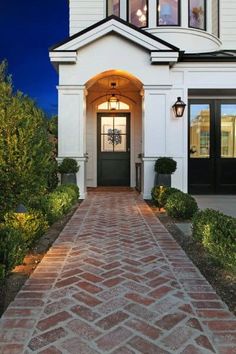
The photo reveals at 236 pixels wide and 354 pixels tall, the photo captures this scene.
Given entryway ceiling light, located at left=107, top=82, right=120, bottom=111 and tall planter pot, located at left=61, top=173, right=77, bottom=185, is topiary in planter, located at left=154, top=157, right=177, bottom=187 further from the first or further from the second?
entryway ceiling light, located at left=107, top=82, right=120, bottom=111

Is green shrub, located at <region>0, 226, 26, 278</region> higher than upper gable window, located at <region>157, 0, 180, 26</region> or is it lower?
lower

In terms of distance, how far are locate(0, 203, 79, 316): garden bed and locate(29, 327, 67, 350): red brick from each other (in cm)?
55

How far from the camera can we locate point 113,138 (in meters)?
11.3

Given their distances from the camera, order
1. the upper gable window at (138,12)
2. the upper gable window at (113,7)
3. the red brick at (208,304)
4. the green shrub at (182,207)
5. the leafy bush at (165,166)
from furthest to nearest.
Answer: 1. the upper gable window at (113,7)
2. the upper gable window at (138,12)
3. the leafy bush at (165,166)
4. the green shrub at (182,207)
5. the red brick at (208,304)

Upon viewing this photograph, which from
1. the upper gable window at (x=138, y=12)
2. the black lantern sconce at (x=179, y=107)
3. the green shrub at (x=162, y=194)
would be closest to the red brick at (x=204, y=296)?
the green shrub at (x=162, y=194)

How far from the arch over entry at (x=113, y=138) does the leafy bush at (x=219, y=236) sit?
7.09 m

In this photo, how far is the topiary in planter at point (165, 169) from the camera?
837 centimetres

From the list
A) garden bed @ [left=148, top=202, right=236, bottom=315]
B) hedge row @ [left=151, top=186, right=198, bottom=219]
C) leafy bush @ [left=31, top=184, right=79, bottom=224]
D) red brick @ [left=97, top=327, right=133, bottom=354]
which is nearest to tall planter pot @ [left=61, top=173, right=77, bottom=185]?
leafy bush @ [left=31, top=184, right=79, bottom=224]

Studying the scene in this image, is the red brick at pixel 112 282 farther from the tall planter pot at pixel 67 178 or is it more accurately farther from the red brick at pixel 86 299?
the tall planter pot at pixel 67 178

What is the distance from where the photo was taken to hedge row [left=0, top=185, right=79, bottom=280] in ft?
10.4

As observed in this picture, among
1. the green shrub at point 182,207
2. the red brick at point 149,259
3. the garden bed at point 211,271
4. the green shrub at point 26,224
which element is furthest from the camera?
the green shrub at point 182,207

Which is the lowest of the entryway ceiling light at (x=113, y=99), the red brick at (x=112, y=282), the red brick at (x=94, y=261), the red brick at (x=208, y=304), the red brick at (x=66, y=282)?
the red brick at (x=208, y=304)

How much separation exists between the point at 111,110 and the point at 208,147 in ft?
11.0

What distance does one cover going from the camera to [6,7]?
102 ft
